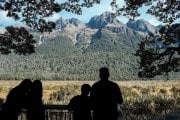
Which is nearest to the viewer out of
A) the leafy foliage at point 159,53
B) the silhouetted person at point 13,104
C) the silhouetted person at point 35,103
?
the silhouetted person at point 13,104

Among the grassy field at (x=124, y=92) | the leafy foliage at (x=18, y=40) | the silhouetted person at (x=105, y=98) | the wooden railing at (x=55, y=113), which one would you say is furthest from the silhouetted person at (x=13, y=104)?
the grassy field at (x=124, y=92)

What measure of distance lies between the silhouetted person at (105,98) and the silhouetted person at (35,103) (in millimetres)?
1266

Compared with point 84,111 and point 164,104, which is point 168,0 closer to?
point 164,104

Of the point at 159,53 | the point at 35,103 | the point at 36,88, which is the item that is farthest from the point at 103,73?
the point at 159,53

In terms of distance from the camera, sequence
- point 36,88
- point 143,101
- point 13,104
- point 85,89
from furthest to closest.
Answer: point 143,101
point 85,89
point 36,88
point 13,104

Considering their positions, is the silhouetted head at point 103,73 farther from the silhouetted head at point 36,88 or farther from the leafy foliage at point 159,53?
the leafy foliage at point 159,53

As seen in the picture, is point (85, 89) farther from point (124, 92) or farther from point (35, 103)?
point (124, 92)

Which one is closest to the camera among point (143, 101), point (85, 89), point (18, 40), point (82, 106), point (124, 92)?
point (85, 89)

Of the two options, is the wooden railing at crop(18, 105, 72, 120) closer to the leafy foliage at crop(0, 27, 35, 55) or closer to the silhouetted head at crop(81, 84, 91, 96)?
the silhouetted head at crop(81, 84, 91, 96)

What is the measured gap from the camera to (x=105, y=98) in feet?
36.2

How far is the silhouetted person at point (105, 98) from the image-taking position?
35.8ft

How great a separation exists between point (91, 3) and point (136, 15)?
241 centimetres

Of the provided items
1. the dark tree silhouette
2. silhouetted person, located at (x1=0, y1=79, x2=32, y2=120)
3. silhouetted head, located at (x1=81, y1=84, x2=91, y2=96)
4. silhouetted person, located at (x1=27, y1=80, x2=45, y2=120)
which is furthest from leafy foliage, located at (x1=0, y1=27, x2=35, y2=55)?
silhouetted person, located at (x1=0, y1=79, x2=32, y2=120)

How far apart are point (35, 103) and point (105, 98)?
1.64 metres
